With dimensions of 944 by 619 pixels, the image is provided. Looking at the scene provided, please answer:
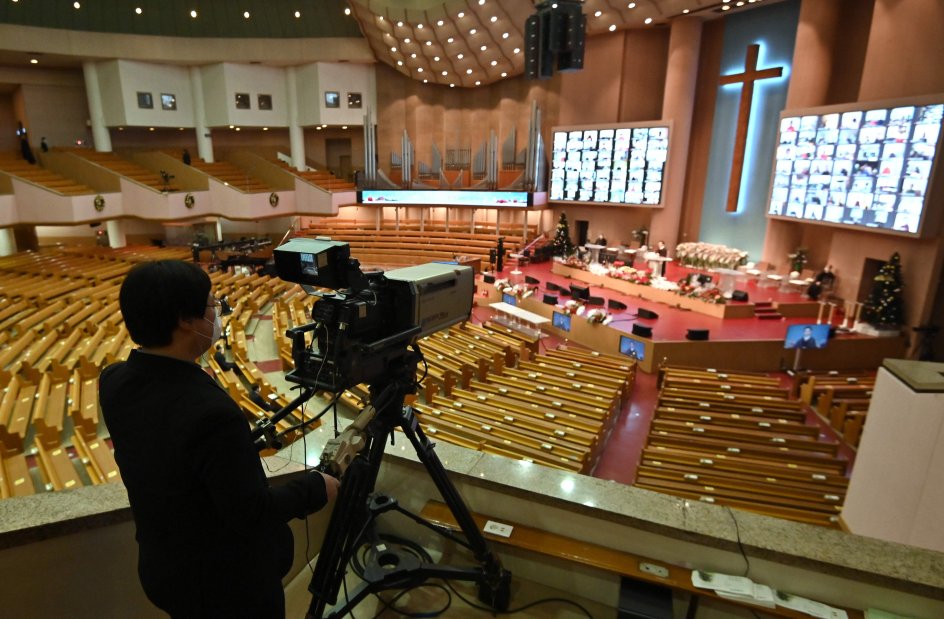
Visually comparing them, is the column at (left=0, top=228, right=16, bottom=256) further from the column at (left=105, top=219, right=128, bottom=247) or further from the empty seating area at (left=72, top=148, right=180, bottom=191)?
the empty seating area at (left=72, top=148, right=180, bottom=191)

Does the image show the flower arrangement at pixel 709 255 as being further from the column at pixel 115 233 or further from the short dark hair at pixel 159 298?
the column at pixel 115 233

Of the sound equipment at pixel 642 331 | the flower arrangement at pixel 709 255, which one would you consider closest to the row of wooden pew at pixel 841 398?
the sound equipment at pixel 642 331

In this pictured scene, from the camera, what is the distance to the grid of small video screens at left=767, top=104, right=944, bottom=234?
8.41m

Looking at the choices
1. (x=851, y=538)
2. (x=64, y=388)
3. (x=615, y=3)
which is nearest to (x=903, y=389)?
(x=851, y=538)

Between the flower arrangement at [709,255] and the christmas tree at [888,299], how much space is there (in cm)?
354

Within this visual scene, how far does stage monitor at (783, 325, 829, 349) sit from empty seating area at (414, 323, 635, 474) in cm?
259

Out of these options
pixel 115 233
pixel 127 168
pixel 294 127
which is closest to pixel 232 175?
pixel 294 127

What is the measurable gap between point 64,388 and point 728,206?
13.8 metres

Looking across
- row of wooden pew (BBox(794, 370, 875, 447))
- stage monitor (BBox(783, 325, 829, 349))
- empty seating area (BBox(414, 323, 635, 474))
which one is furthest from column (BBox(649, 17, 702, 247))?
empty seating area (BBox(414, 323, 635, 474))

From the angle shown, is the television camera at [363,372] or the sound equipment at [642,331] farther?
the sound equipment at [642,331]

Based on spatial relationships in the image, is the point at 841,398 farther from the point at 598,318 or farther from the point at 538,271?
the point at 538,271

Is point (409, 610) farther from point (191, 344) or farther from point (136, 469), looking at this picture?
point (191, 344)

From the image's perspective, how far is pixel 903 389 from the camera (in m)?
3.39

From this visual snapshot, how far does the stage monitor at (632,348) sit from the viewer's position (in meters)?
8.12
